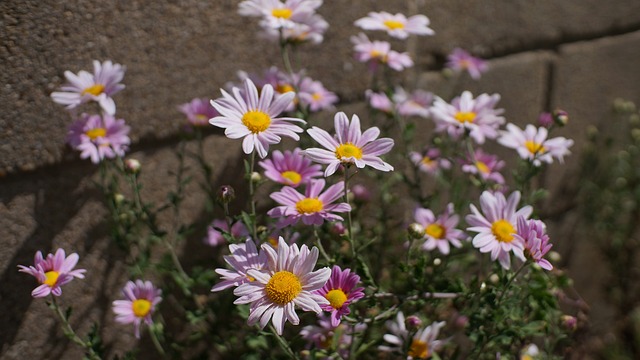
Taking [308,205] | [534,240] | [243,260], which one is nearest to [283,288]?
[243,260]

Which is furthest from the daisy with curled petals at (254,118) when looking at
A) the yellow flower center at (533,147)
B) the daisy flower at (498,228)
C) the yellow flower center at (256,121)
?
the yellow flower center at (533,147)

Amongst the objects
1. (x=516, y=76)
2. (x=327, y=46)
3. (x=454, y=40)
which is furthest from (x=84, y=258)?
(x=516, y=76)

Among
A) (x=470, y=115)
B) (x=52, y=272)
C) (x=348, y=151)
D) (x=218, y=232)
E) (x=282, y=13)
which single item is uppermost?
(x=282, y=13)

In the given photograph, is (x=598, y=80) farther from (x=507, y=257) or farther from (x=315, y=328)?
(x=315, y=328)

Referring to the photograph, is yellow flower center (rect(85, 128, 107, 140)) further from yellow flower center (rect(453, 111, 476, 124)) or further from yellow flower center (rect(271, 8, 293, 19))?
yellow flower center (rect(453, 111, 476, 124))

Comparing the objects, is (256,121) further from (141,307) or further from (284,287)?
(141,307)

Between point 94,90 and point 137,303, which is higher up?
point 94,90
